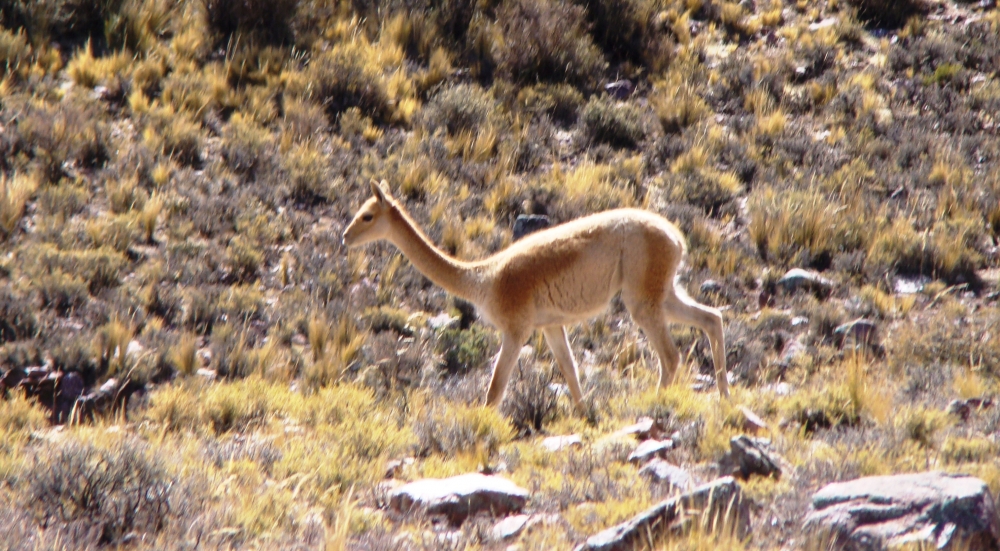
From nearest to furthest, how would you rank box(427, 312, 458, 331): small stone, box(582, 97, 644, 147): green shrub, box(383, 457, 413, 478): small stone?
box(383, 457, 413, 478): small stone, box(427, 312, 458, 331): small stone, box(582, 97, 644, 147): green shrub

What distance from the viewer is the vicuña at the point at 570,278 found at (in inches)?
324

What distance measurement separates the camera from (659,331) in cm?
854

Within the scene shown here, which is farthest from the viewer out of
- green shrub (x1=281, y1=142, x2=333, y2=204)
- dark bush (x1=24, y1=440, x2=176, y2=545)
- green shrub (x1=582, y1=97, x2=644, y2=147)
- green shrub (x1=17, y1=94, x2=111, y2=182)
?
green shrub (x1=582, y1=97, x2=644, y2=147)

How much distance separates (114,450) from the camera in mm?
6258

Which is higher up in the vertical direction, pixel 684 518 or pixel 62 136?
pixel 684 518

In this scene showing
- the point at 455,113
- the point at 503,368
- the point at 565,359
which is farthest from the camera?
the point at 455,113

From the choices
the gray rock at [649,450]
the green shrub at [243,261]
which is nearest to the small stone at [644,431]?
the gray rock at [649,450]

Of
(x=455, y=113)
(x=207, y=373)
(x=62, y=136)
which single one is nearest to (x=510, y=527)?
(x=207, y=373)

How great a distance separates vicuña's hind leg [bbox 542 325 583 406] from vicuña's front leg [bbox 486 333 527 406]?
0.63 meters

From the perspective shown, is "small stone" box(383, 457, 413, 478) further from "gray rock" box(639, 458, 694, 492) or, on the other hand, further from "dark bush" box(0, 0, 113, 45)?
"dark bush" box(0, 0, 113, 45)

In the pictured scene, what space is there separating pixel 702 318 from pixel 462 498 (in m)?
3.67

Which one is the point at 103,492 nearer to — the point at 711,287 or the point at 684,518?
the point at 684,518

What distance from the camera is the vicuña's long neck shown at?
8539mm

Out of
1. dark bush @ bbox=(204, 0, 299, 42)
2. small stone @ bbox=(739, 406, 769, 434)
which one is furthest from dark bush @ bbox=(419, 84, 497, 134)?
small stone @ bbox=(739, 406, 769, 434)
